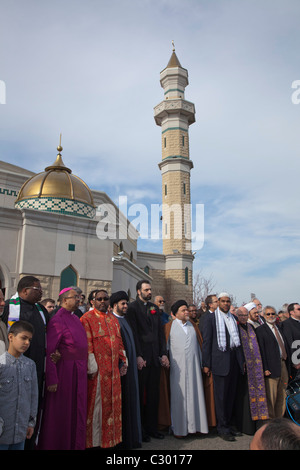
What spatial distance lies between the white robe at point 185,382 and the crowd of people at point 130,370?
0.04 ft

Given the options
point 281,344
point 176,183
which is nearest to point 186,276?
point 176,183

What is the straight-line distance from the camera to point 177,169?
2631 cm

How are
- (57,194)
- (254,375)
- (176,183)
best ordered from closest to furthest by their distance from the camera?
(254,375) < (57,194) < (176,183)

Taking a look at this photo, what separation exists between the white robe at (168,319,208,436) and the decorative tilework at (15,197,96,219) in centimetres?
934

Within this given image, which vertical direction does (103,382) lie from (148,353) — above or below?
below

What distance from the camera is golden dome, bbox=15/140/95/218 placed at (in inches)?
523

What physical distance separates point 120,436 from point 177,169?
23697mm

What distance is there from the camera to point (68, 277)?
40.2 feet

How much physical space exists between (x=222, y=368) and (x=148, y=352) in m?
0.97

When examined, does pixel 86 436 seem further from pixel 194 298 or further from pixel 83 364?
pixel 194 298

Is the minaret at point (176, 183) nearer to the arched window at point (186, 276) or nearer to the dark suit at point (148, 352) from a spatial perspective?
the arched window at point (186, 276)

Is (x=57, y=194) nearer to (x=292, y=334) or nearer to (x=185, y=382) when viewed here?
(x=292, y=334)
